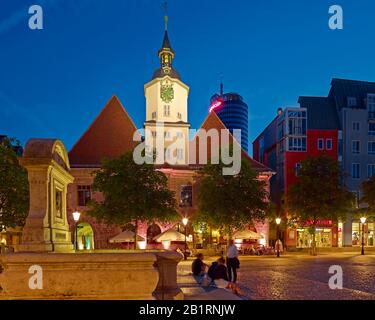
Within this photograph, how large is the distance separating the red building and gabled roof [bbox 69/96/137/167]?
732 inches

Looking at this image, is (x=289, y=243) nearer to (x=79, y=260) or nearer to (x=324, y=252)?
(x=324, y=252)

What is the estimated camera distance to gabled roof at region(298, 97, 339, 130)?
5578 centimetres

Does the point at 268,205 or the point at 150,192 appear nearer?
the point at 150,192

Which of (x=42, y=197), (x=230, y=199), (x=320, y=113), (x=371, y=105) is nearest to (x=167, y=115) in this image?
(x=230, y=199)

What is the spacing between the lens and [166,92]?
5331 cm

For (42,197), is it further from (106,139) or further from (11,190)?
(106,139)

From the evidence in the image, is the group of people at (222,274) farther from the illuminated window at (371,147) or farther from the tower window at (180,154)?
the illuminated window at (371,147)

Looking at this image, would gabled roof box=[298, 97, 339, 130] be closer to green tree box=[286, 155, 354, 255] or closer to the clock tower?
green tree box=[286, 155, 354, 255]

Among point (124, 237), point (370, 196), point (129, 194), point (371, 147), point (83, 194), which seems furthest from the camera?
point (371, 147)

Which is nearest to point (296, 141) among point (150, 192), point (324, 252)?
point (324, 252)

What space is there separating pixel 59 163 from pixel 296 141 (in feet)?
153

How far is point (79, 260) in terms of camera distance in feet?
28.5

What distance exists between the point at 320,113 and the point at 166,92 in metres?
19.4
